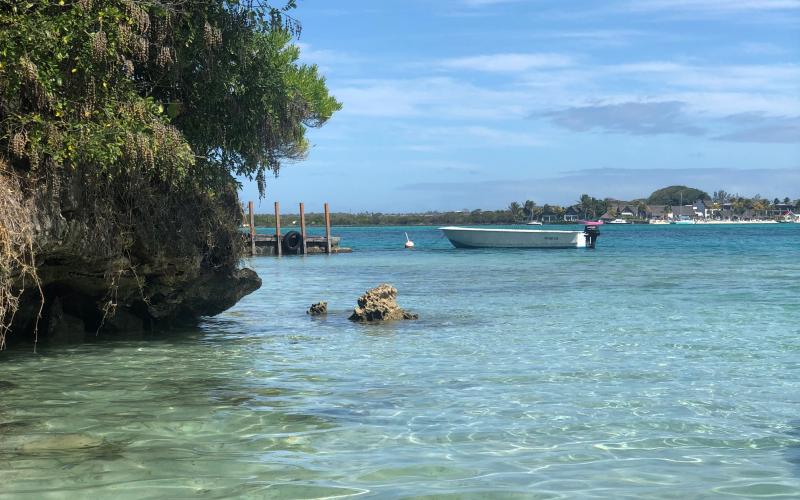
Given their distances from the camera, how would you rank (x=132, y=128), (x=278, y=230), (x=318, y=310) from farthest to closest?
(x=278, y=230) < (x=318, y=310) < (x=132, y=128)

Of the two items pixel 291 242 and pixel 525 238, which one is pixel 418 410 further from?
pixel 525 238

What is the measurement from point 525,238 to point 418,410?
4747 centimetres

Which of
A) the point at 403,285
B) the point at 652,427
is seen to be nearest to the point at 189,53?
the point at 652,427

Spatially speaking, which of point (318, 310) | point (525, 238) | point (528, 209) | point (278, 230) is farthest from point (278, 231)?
point (528, 209)

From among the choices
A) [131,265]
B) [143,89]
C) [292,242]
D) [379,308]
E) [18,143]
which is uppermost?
[143,89]

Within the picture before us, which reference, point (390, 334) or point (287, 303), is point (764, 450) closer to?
point (390, 334)

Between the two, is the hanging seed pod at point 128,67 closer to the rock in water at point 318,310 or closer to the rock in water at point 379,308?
the rock in water at point 379,308

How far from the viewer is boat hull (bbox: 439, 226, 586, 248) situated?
178 feet

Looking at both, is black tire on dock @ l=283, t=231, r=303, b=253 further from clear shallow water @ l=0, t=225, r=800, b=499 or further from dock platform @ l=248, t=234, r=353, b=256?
clear shallow water @ l=0, t=225, r=800, b=499

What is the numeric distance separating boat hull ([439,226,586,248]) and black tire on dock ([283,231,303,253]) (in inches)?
444

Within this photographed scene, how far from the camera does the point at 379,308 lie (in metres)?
15.3

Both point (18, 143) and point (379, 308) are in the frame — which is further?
point (379, 308)

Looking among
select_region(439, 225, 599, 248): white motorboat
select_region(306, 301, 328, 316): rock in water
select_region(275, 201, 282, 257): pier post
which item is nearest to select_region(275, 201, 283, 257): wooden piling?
select_region(275, 201, 282, 257): pier post

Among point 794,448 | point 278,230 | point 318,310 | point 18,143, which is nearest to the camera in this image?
point 794,448
